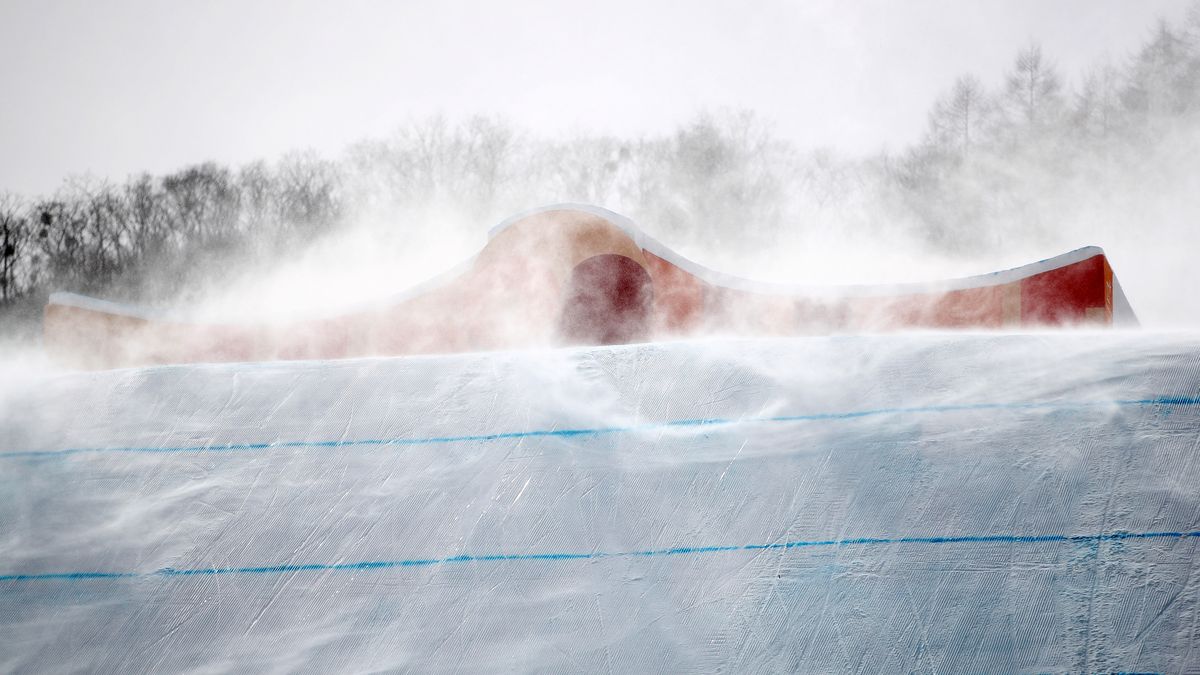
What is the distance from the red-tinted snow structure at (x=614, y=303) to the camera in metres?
6.18

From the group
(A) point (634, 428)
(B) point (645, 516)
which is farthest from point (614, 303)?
(B) point (645, 516)

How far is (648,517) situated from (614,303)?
4.07 m

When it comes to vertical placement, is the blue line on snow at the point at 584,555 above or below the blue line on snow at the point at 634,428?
below

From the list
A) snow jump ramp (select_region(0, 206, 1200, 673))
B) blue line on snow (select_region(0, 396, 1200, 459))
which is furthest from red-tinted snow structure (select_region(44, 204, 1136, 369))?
blue line on snow (select_region(0, 396, 1200, 459))

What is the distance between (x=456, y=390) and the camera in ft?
9.36

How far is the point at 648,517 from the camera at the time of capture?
2262mm

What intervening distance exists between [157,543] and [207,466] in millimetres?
313

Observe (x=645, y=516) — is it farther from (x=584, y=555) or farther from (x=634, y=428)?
(x=634, y=428)

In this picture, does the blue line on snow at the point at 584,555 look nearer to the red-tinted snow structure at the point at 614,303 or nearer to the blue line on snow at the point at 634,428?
the blue line on snow at the point at 634,428

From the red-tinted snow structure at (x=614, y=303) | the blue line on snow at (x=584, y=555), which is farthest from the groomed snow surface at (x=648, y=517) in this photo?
the red-tinted snow structure at (x=614, y=303)

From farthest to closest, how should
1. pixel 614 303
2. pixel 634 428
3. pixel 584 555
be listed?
pixel 614 303 → pixel 634 428 → pixel 584 555

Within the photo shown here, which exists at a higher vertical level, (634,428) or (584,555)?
(634,428)

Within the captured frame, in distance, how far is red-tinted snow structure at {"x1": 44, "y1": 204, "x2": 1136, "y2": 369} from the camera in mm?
6184

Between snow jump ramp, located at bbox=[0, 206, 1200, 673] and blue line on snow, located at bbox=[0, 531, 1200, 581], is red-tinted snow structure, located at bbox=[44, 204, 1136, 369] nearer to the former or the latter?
snow jump ramp, located at bbox=[0, 206, 1200, 673]
